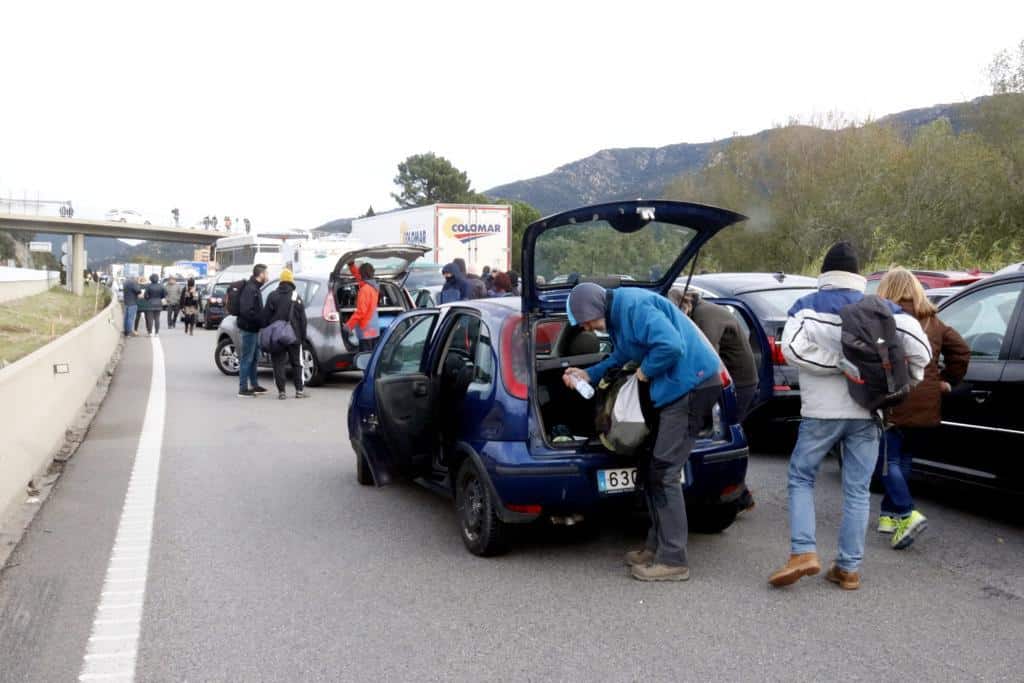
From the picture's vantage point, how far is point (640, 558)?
5.51m

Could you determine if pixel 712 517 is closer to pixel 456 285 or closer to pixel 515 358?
pixel 515 358

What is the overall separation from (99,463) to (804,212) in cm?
3193

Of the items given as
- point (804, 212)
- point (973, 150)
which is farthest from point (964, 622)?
point (804, 212)

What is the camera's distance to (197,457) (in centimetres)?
920

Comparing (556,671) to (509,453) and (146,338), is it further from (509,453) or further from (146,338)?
(146,338)

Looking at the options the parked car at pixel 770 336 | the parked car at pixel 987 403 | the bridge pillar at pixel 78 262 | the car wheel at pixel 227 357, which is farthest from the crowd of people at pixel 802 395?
the bridge pillar at pixel 78 262

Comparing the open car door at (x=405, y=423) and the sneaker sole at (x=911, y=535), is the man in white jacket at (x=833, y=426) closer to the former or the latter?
the sneaker sole at (x=911, y=535)

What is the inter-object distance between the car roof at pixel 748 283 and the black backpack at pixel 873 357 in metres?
4.16

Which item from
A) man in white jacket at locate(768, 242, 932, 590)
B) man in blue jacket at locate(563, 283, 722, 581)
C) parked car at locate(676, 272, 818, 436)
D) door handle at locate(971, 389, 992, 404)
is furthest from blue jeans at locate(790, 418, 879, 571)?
parked car at locate(676, 272, 818, 436)

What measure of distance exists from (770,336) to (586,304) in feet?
12.5

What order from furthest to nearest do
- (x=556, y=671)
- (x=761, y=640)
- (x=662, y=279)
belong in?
(x=662, y=279)
(x=761, y=640)
(x=556, y=671)

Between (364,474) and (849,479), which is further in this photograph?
(364,474)

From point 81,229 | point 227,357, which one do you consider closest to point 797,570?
point 227,357

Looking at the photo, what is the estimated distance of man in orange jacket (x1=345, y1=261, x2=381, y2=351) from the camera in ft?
46.7
